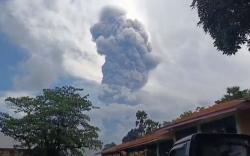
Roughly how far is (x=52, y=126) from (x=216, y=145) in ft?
95.6

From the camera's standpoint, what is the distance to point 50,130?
34.8 metres

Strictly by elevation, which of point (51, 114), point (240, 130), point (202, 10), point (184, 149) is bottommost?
point (184, 149)

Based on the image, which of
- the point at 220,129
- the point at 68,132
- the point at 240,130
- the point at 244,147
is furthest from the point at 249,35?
the point at 68,132

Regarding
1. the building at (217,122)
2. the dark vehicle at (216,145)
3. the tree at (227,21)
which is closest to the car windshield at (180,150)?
the dark vehicle at (216,145)

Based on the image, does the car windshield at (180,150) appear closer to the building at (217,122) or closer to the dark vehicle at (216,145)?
the dark vehicle at (216,145)

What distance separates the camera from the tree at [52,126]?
34.9 metres

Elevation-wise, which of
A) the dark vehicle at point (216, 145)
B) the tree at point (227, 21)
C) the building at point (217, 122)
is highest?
the tree at point (227, 21)

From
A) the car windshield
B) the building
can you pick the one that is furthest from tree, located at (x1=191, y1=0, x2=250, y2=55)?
the car windshield

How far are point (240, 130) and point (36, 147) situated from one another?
20.5 metres

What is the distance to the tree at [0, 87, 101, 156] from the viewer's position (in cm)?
3491

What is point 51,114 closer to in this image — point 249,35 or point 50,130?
point 50,130

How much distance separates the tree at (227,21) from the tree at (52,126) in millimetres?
20926

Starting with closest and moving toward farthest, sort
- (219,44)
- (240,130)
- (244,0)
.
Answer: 1. (244,0)
2. (219,44)
3. (240,130)

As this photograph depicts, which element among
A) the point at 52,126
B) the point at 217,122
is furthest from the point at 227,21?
the point at 52,126
